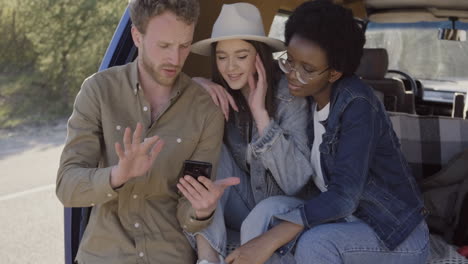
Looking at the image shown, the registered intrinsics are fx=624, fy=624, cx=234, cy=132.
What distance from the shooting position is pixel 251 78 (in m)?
2.72

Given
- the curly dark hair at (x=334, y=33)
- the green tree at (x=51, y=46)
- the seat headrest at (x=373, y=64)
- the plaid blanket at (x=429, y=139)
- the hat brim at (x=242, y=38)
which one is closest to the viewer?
the curly dark hair at (x=334, y=33)

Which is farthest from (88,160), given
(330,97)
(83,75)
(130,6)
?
(83,75)

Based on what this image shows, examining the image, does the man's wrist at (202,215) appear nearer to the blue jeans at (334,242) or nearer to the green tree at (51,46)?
the blue jeans at (334,242)

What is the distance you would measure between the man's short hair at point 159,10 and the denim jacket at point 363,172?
2.11 ft

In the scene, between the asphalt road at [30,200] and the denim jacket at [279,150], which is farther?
the asphalt road at [30,200]

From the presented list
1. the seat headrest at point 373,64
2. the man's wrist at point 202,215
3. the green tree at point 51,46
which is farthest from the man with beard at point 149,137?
the green tree at point 51,46

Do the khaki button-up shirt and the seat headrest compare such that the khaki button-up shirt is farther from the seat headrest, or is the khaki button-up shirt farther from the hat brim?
the seat headrest

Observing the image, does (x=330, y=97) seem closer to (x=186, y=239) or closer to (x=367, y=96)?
(x=367, y=96)

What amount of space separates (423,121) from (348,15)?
1.00 m

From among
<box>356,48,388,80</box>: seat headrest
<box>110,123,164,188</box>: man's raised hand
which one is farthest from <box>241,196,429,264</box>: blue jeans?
<box>356,48,388,80</box>: seat headrest

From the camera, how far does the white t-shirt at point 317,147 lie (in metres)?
2.50

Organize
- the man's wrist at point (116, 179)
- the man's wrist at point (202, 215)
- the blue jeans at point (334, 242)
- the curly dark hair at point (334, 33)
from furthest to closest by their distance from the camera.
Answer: the curly dark hair at point (334, 33)
the man's wrist at point (202, 215)
the blue jeans at point (334, 242)
the man's wrist at point (116, 179)

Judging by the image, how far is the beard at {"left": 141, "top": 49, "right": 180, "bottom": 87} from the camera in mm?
2441

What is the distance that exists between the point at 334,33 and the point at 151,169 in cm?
89
